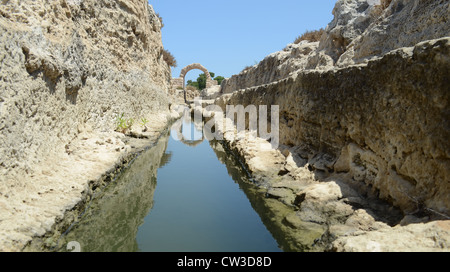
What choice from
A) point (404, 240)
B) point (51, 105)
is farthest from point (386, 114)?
point (51, 105)

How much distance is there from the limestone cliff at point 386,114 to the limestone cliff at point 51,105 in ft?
9.65

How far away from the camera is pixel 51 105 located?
16.4ft

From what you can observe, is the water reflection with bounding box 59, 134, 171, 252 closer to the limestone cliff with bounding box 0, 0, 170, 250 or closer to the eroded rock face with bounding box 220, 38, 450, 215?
the limestone cliff with bounding box 0, 0, 170, 250

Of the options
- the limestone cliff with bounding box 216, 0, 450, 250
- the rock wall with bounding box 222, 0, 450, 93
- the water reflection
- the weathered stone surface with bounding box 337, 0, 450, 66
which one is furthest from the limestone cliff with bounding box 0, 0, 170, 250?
the weathered stone surface with bounding box 337, 0, 450, 66

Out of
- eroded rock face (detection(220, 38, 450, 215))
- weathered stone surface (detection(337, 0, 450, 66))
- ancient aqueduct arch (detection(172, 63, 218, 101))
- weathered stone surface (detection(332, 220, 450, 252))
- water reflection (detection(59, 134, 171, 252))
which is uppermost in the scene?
ancient aqueduct arch (detection(172, 63, 218, 101))

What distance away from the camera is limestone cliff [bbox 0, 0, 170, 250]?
11.4ft

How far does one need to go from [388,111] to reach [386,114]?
0.15 feet

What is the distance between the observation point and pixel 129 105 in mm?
10336

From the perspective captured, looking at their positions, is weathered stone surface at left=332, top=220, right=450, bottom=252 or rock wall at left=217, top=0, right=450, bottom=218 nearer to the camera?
weathered stone surface at left=332, top=220, right=450, bottom=252

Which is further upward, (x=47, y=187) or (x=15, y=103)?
(x=15, y=103)

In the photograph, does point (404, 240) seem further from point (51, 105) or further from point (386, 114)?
point (51, 105)
